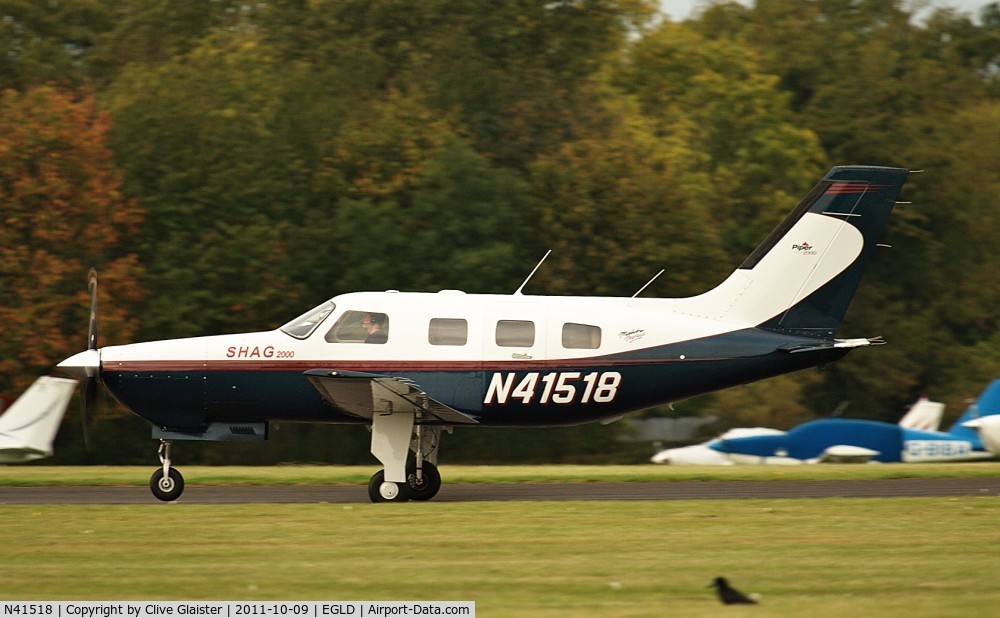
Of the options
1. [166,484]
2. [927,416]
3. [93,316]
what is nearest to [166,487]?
[166,484]

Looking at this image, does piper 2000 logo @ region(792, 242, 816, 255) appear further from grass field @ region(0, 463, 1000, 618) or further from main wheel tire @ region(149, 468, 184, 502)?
main wheel tire @ region(149, 468, 184, 502)

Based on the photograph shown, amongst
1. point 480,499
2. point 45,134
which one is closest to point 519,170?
point 45,134

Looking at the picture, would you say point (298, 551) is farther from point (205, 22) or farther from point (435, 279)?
point (205, 22)

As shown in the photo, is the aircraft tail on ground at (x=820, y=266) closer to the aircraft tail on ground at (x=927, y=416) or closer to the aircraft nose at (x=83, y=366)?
the aircraft nose at (x=83, y=366)

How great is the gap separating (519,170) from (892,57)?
18.9 meters

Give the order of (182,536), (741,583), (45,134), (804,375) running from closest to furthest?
1. (741,583)
2. (182,536)
3. (45,134)
4. (804,375)

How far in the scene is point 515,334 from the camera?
16.4m

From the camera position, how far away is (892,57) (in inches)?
1943

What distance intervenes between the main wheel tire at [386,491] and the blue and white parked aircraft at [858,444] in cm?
1313

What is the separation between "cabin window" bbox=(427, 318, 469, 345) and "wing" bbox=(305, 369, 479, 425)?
2.07 feet

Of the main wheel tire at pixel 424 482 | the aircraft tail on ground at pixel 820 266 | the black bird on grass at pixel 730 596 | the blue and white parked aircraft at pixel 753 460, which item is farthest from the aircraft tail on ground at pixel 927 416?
the black bird on grass at pixel 730 596

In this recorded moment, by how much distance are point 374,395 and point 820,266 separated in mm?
6039

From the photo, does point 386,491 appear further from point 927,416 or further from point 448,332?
point 927,416

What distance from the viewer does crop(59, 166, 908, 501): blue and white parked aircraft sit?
53.5 feet
